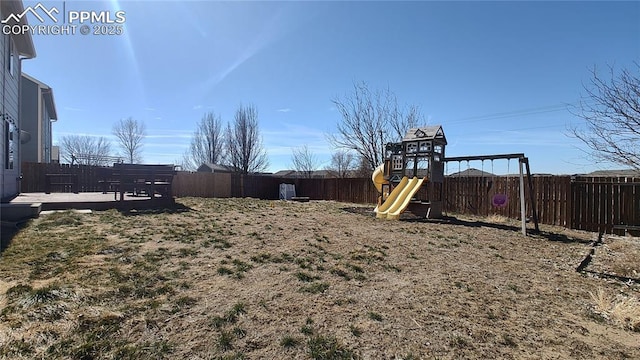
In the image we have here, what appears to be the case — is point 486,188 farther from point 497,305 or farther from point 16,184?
point 16,184

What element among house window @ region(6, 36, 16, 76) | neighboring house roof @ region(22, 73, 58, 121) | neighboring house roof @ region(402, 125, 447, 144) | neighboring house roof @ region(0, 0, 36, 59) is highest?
neighboring house roof @ region(22, 73, 58, 121)

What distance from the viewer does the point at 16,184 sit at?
33.9 ft

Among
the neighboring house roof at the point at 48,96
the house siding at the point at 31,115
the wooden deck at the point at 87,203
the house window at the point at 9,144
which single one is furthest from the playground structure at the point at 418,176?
the neighboring house roof at the point at 48,96

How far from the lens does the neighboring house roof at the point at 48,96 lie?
19633 mm

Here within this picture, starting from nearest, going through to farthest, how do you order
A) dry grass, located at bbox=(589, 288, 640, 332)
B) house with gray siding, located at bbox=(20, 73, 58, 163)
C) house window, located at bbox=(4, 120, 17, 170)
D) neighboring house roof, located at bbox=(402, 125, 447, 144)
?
dry grass, located at bbox=(589, 288, 640, 332), house window, located at bbox=(4, 120, 17, 170), neighboring house roof, located at bbox=(402, 125, 447, 144), house with gray siding, located at bbox=(20, 73, 58, 163)

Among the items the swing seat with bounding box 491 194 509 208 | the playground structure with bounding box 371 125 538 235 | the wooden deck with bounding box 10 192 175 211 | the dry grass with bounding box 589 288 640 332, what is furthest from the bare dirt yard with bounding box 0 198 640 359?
the swing seat with bounding box 491 194 509 208

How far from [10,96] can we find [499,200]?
48.3ft

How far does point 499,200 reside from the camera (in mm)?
11047

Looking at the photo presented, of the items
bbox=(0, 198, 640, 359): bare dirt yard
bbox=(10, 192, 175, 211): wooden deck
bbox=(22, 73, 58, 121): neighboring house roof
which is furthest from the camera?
bbox=(22, 73, 58, 121): neighboring house roof

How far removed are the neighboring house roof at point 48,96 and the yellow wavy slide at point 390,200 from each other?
21.7 meters

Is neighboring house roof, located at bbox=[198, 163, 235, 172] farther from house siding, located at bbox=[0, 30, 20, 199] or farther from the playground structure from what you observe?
the playground structure

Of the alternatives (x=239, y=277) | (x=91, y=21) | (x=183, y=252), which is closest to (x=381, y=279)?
(x=239, y=277)

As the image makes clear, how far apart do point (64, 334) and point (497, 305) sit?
3.51 m

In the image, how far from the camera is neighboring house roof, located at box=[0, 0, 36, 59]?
8172mm
